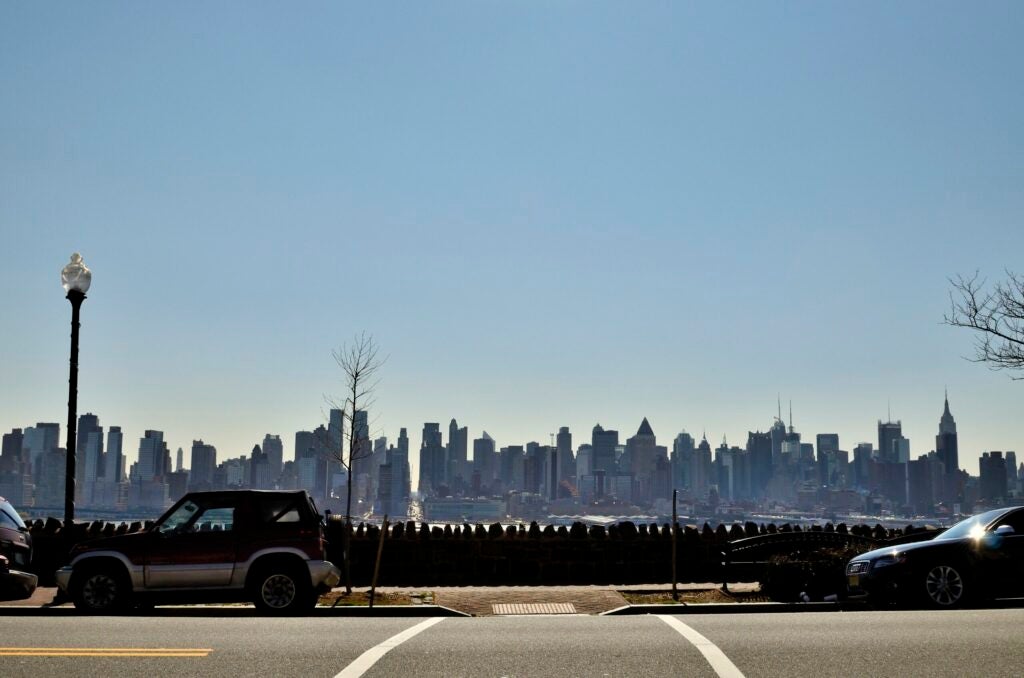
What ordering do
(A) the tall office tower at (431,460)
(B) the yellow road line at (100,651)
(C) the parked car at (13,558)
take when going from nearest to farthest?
(B) the yellow road line at (100,651)
(C) the parked car at (13,558)
(A) the tall office tower at (431,460)

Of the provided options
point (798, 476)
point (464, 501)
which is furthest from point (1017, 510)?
point (798, 476)

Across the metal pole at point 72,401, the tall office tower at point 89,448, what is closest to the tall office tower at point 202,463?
the tall office tower at point 89,448

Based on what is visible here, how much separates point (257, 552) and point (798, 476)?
184637 millimetres

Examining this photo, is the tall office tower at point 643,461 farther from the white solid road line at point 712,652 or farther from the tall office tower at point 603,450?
the white solid road line at point 712,652

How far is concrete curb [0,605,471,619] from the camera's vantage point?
14836 millimetres

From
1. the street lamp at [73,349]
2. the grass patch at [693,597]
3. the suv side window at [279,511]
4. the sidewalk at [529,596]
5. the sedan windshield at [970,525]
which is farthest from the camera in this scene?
the street lamp at [73,349]

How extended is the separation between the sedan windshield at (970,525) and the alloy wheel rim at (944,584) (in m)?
0.48

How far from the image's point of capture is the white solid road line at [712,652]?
8364 mm

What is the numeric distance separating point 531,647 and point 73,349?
41.1 feet

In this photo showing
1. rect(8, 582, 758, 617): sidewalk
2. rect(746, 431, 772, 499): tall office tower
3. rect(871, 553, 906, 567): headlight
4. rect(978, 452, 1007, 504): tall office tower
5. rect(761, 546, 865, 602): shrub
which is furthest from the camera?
rect(746, 431, 772, 499): tall office tower

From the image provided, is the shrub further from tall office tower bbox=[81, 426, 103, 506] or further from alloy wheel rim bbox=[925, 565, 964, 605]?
tall office tower bbox=[81, 426, 103, 506]

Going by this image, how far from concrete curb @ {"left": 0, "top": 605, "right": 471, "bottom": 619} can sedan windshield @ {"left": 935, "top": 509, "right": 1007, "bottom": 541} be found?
684cm

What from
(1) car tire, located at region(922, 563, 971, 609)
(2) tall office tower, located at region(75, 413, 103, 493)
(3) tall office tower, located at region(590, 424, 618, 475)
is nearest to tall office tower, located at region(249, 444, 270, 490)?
(2) tall office tower, located at region(75, 413, 103, 493)

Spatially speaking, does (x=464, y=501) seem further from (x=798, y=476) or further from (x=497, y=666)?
(x=497, y=666)
